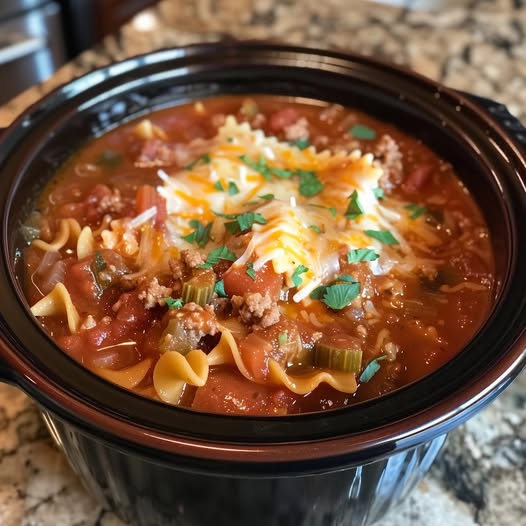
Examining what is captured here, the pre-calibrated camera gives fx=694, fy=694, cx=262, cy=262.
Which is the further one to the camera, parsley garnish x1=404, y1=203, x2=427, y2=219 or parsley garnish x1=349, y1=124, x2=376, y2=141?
parsley garnish x1=349, y1=124, x2=376, y2=141

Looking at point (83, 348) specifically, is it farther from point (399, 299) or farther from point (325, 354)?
point (399, 299)

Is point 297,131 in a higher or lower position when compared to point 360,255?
higher

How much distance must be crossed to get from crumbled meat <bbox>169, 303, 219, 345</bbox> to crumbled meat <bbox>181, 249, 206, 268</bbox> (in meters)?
0.21

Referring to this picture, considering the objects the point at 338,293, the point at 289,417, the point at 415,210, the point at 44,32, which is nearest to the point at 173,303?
the point at 338,293

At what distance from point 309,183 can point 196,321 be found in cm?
98

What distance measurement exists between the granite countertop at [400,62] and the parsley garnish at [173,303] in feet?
2.47

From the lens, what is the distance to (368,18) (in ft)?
15.9

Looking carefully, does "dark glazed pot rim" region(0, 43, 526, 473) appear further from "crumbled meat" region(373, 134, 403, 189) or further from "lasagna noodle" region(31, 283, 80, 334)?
"crumbled meat" region(373, 134, 403, 189)

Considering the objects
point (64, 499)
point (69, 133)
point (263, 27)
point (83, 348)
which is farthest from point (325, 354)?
point (263, 27)

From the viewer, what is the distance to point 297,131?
335 centimetres

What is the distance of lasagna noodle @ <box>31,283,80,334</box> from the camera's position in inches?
94.6

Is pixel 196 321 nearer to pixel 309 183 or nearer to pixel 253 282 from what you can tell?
pixel 253 282

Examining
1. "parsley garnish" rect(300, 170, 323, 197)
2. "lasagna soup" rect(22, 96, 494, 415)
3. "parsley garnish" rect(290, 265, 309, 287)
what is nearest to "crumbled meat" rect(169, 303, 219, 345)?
"lasagna soup" rect(22, 96, 494, 415)

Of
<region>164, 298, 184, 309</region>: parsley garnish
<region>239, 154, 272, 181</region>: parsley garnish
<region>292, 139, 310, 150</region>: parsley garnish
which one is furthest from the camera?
<region>292, 139, 310, 150</region>: parsley garnish
